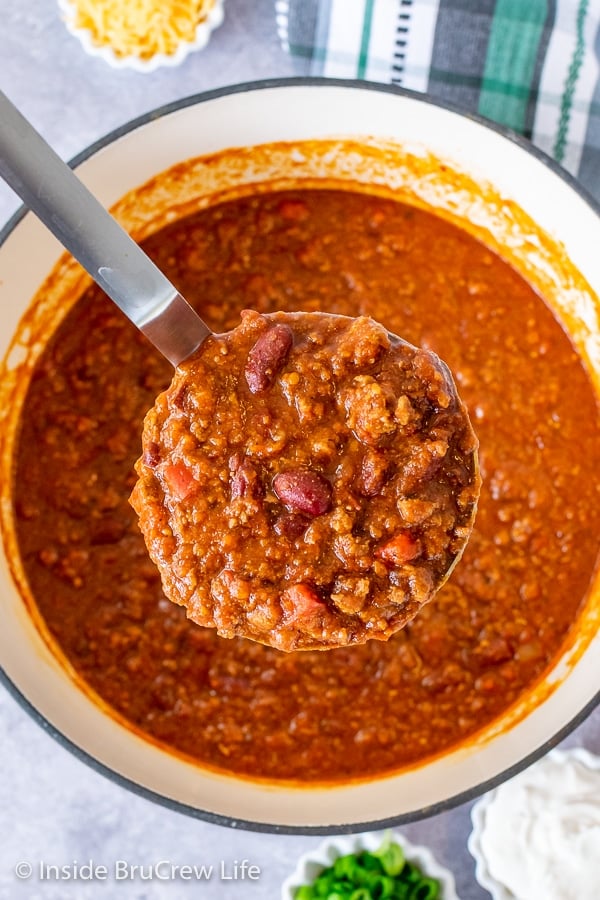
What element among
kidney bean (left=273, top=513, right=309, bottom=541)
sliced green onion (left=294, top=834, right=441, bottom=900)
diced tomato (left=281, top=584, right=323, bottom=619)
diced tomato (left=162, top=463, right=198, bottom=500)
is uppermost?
diced tomato (left=162, top=463, right=198, bottom=500)

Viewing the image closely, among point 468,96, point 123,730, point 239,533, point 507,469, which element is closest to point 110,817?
point 123,730

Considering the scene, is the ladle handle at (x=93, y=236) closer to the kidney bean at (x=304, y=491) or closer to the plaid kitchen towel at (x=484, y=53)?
the kidney bean at (x=304, y=491)

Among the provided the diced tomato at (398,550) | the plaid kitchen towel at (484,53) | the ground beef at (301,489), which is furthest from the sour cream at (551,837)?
the plaid kitchen towel at (484,53)

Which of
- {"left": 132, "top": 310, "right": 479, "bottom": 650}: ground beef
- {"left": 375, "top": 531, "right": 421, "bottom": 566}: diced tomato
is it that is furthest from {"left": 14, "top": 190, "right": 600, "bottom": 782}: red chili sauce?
{"left": 375, "top": 531, "right": 421, "bottom": 566}: diced tomato

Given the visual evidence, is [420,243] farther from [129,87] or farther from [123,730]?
[123,730]

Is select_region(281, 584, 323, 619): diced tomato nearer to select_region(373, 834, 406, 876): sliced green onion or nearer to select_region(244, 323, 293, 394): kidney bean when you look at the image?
select_region(244, 323, 293, 394): kidney bean

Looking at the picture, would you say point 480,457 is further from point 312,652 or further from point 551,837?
point 551,837
